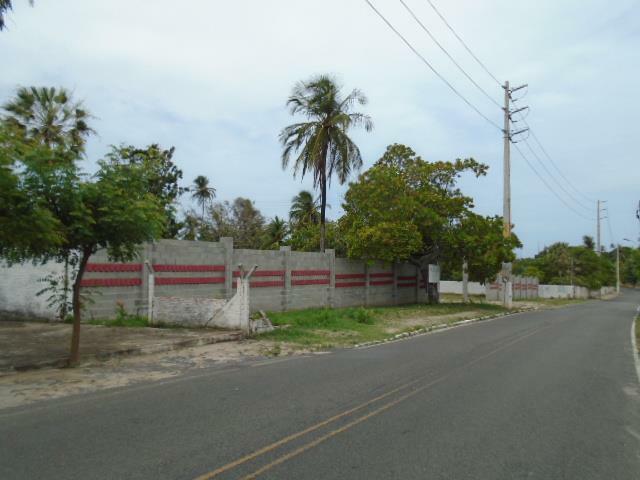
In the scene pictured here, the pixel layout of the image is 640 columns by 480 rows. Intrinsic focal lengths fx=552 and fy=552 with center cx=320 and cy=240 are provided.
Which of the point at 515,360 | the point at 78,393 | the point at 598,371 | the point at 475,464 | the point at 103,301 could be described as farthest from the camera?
the point at 103,301

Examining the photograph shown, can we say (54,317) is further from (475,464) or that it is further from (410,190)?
(410,190)

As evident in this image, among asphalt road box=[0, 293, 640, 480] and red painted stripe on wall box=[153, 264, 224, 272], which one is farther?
red painted stripe on wall box=[153, 264, 224, 272]

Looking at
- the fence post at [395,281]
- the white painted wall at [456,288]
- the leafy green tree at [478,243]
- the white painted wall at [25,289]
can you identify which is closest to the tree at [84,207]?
the white painted wall at [25,289]

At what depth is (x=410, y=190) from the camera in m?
28.8

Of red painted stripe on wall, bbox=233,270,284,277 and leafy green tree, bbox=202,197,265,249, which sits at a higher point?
leafy green tree, bbox=202,197,265,249

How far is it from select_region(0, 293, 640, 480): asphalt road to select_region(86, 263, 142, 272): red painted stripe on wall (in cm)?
734

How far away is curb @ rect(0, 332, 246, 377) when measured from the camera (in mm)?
9984

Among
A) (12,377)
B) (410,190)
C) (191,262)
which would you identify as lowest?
(12,377)

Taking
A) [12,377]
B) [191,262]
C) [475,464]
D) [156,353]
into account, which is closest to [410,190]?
[191,262]

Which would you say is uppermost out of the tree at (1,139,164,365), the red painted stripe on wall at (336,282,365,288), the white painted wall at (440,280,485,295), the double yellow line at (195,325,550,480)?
the tree at (1,139,164,365)

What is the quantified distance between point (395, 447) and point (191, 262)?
14.2 metres

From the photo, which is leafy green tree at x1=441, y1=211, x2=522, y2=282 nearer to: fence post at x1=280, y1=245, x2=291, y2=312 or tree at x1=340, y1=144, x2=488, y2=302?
tree at x1=340, y1=144, x2=488, y2=302

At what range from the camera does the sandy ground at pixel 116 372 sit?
8398 mm

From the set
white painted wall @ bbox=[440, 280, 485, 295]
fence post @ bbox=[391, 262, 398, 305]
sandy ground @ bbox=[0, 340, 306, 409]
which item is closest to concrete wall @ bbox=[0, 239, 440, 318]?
sandy ground @ bbox=[0, 340, 306, 409]
